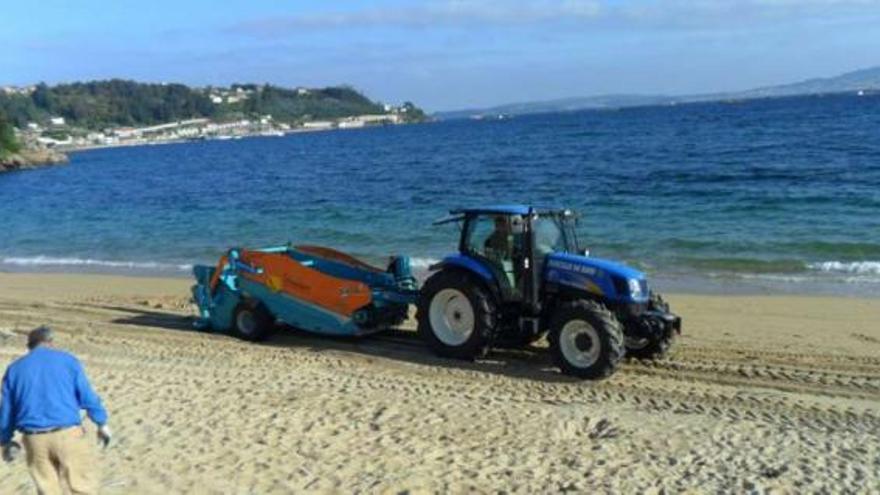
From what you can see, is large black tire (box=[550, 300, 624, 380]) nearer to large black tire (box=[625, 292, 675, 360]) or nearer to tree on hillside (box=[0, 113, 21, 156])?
large black tire (box=[625, 292, 675, 360])

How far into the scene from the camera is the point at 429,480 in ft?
23.2

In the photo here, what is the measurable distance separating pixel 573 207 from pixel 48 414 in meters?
23.7

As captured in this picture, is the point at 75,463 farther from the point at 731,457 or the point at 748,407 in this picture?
the point at 748,407

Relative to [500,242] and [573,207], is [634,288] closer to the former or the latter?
[500,242]

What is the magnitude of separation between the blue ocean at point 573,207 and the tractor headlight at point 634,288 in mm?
6542

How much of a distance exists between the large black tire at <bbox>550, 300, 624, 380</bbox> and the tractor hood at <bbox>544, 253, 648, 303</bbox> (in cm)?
19

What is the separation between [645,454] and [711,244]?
13.6 meters

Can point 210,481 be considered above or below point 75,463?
below

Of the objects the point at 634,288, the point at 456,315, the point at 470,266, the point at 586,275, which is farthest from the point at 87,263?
the point at 634,288

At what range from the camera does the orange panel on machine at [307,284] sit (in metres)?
11.7

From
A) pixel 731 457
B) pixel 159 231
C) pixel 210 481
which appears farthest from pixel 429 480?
pixel 159 231

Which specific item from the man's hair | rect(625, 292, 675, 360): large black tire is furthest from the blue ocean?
the man's hair

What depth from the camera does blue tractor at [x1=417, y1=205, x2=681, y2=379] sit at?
988 centimetres

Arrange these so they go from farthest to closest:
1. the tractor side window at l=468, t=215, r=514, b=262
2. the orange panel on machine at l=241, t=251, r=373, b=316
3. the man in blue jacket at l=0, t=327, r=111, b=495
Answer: the orange panel on machine at l=241, t=251, r=373, b=316 < the tractor side window at l=468, t=215, r=514, b=262 < the man in blue jacket at l=0, t=327, r=111, b=495
